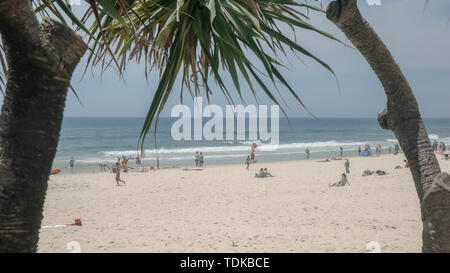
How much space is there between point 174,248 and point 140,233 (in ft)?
4.65

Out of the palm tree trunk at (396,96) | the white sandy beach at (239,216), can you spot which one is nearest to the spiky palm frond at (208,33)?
the palm tree trunk at (396,96)

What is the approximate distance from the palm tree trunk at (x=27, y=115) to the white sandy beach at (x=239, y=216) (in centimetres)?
579

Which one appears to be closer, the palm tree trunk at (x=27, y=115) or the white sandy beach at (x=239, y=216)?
the palm tree trunk at (x=27, y=115)

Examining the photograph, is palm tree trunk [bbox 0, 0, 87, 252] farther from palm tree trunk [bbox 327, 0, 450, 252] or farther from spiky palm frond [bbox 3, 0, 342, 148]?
palm tree trunk [bbox 327, 0, 450, 252]

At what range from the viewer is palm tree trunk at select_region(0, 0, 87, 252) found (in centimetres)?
110

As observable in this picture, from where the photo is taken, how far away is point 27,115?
1116 millimetres

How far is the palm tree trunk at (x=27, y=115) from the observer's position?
110 cm

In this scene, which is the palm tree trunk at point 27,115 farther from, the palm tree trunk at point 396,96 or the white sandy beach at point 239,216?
the white sandy beach at point 239,216

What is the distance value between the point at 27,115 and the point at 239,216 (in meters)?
8.64

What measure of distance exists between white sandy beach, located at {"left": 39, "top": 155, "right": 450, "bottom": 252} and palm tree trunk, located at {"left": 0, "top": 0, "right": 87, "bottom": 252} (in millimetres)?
5785

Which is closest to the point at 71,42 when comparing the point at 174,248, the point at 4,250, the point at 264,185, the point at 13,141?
the point at 13,141

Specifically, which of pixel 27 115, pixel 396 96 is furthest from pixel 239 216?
pixel 27 115

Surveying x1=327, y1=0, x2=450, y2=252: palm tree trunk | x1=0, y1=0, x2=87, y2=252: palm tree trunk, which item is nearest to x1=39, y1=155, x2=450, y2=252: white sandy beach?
x1=327, y1=0, x2=450, y2=252: palm tree trunk
